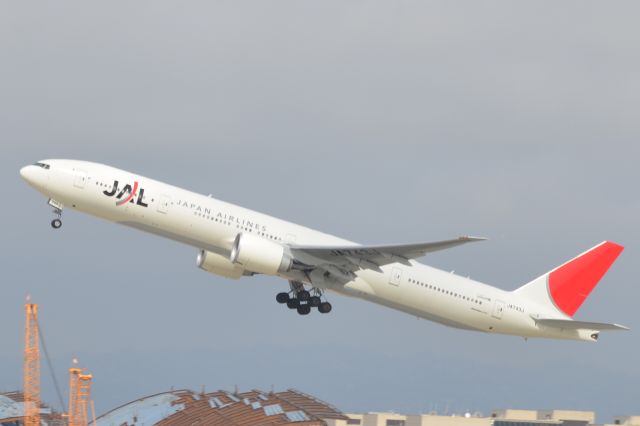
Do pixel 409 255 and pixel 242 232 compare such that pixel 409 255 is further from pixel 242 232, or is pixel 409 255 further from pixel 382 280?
Answer: pixel 242 232

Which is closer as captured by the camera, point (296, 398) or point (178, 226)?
point (178, 226)

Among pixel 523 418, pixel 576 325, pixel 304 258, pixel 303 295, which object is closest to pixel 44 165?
pixel 304 258

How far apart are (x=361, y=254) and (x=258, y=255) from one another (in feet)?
16.8

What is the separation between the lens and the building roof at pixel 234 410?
253ft

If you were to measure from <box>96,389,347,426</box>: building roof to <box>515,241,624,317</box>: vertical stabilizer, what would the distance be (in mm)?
20417

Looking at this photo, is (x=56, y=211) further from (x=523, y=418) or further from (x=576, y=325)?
(x=523, y=418)

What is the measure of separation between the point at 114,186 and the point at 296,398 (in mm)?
31864

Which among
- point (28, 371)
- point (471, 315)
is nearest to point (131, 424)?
point (28, 371)

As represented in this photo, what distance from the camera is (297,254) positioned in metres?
55.4

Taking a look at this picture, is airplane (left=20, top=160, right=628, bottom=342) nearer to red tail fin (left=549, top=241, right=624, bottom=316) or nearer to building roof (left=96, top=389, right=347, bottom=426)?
red tail fin (left=549, top=241, right=624, bottom=316)

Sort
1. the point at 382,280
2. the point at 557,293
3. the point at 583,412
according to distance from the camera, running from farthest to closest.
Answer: the point at 583,412, the point at 557,293, the point at 382,280

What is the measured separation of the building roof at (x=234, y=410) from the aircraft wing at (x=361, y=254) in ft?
75.5

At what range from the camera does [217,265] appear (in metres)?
58.6

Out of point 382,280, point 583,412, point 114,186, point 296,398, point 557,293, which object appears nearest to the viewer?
point 114,186
